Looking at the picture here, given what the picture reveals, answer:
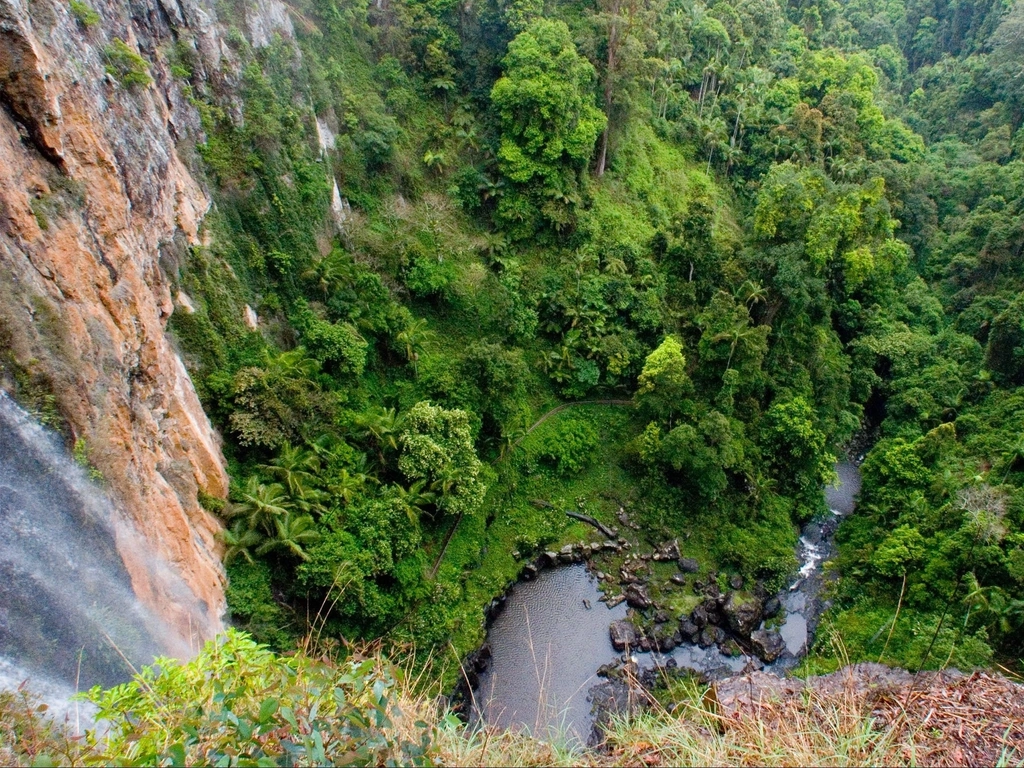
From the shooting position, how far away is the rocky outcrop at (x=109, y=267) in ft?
33.4

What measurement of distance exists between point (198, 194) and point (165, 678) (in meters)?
14.5

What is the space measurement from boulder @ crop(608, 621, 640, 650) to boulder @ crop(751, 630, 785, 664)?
11.4 feet

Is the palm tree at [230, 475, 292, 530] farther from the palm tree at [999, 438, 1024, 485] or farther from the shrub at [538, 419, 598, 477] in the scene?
the palm tree at [999, 438, 1024, 485]

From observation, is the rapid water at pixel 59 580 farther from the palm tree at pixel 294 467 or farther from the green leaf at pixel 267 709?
the green leaf at pixel 267 709

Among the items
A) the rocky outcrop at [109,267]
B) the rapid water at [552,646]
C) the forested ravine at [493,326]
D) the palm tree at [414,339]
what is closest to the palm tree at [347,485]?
the forested ravine at [493,326]

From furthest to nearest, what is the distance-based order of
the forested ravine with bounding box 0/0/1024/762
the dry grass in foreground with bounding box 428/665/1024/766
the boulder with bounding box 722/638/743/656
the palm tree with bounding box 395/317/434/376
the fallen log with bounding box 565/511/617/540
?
the fallen log with bounding box 565/511/617/540
the palm tree with bounding box 395/317/434/376
the boulder with bounding box 722/638/743/656
the forested ravine with bounding box 0/0/1024/762
the dry grass in foreground with bounding box 428/665/1024/766

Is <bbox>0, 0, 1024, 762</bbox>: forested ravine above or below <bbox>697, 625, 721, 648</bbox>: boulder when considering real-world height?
above

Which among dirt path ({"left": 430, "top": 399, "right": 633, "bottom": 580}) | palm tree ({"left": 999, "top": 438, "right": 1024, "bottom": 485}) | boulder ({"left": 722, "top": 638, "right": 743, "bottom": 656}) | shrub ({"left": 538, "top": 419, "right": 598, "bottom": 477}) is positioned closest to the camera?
boulder ({"left": 722, "top": 638, "right": 743, "bottom": 656})

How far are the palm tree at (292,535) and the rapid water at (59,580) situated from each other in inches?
150

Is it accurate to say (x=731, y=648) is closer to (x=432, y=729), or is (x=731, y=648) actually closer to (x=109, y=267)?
(x=432, y=729)

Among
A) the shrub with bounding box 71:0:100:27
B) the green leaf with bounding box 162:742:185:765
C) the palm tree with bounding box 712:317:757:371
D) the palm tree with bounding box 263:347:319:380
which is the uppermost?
the shrub with bounding box 71:0:100:27

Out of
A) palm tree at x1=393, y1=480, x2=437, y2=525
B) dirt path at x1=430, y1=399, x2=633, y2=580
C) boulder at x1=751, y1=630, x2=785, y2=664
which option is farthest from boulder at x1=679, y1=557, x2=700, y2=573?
palm tree at x1=393, y1=480, x2=437, y2=525

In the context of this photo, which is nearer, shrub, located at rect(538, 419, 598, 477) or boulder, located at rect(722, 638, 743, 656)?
boulder, located at rect(722, 638, 743, 656)

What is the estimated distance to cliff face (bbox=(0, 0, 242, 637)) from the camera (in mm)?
10172
